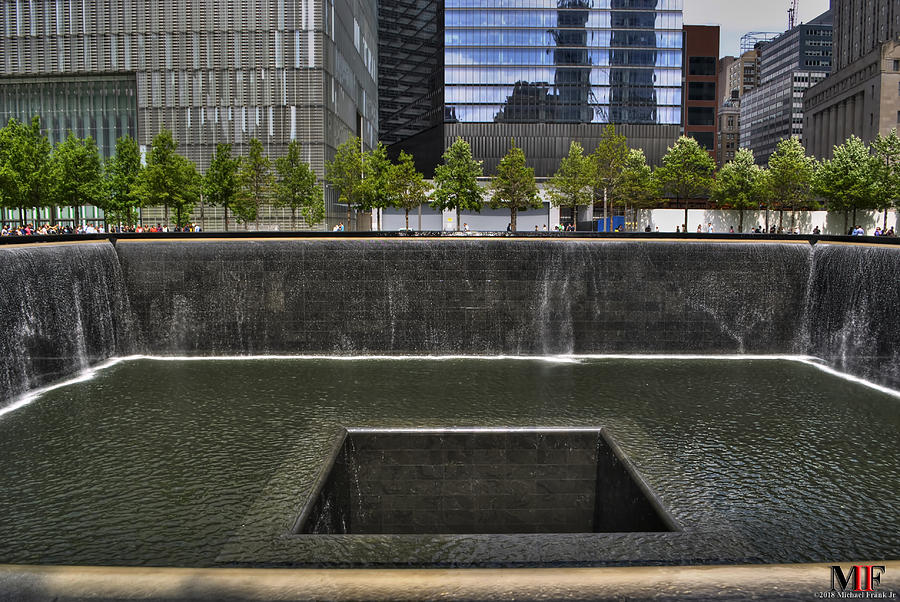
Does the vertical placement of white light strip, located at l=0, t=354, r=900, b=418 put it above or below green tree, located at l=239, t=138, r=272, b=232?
below

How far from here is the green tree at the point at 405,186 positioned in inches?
2309

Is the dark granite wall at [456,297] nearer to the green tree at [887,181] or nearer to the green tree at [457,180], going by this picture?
the green tree at [887,181]

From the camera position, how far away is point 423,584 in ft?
20.2

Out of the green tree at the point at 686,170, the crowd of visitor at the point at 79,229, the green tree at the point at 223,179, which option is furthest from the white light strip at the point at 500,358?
the green tree at the point at 686,170

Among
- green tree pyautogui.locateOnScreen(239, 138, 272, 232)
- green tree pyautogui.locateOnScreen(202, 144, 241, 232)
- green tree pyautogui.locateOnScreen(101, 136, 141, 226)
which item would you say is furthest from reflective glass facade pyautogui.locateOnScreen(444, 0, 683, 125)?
green tree pyautogui.locateOnScreen(101, 136, 141, 226)

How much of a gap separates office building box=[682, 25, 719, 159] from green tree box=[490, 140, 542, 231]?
92.6 metres

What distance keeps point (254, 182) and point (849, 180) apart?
153ft

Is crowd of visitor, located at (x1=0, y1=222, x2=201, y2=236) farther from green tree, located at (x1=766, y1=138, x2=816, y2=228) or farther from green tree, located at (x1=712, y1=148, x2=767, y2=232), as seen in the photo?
green tree, located at (x1=766, y1=138, x2=816, y2=228)

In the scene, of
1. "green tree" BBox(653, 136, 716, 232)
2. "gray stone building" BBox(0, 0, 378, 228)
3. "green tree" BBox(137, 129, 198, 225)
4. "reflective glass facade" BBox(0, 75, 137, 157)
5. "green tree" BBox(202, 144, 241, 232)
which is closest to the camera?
"green tree" BBox(137, 129, 198, 225)

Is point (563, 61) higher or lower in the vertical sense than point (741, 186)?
higher

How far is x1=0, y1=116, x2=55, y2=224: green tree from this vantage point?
4297 centimetres

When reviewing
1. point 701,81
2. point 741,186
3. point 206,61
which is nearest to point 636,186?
point 741,186

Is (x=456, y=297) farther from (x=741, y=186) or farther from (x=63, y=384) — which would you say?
(x=741, y=186)

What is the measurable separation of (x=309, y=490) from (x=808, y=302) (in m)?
19.6
